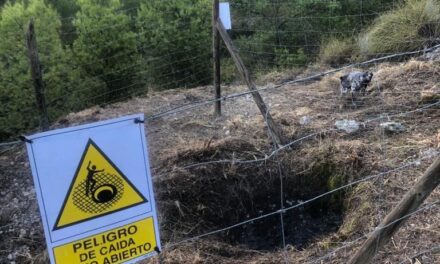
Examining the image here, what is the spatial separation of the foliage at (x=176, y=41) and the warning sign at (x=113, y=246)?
6.06m

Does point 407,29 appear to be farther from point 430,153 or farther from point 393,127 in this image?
point 430,153

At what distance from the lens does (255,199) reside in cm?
425

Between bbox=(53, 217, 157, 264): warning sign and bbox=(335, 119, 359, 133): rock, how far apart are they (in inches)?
119

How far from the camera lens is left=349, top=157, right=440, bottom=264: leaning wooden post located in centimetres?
218

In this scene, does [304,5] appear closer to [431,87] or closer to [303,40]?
[303,40]

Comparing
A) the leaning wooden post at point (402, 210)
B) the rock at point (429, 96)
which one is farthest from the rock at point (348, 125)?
the leaning wooden post at point (402, 210)

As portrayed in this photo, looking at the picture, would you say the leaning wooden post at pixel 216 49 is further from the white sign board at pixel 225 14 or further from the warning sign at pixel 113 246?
the warning sign at pixel 113 246

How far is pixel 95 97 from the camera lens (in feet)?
23.6

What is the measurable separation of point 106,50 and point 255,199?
397cm

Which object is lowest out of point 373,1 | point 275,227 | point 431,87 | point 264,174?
point 275,227

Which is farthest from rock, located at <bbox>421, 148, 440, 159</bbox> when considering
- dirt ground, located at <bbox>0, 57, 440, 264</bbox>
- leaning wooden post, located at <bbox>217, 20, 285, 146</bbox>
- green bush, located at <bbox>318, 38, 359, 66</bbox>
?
green bush, located at <bbox>318, 38, 359, 66</bbox>

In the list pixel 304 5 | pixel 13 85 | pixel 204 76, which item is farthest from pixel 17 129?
pixel 304 5

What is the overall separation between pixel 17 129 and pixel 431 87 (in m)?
5.13

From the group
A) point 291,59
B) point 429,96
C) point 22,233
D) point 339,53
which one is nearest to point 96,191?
point 22,233
